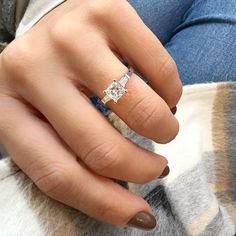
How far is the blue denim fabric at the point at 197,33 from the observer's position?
0.49 m

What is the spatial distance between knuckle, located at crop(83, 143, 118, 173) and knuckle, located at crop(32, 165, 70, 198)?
2 cm

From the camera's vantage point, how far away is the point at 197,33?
54 centimetres

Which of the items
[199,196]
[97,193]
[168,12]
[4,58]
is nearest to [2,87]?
[4,58]

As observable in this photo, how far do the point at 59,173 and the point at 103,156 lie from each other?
40mm

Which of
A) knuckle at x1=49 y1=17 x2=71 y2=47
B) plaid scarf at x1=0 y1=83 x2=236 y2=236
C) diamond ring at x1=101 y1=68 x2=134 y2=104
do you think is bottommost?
plaid scarf at x1=0 y1=83 x2=236 y2=236

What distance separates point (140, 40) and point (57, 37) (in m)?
0.07

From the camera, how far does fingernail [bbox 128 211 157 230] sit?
373 mm

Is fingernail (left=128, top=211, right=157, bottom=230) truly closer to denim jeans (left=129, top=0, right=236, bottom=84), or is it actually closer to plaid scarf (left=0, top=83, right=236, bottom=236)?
plaid scarf (left=0, top=83, right=236, bottom=236)

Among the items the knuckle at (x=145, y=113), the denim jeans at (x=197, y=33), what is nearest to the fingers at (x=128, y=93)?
the knuckle at (x=145, y=113)

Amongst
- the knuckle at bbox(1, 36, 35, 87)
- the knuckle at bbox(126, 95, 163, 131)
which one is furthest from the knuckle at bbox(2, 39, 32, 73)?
the knuckle at bbox(126, 95, 163, 131)

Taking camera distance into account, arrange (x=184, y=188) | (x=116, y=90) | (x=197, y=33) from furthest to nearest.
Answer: (x=197, y=33)
(x=184, y=188)
(x=116, y=90)

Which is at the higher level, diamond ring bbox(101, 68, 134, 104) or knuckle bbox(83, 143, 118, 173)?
diamond ring bbox(101, 68, 134, 104)

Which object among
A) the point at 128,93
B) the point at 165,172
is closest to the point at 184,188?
the point at 165,172

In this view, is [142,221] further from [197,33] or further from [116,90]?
[197,33]
